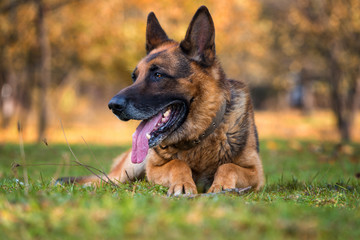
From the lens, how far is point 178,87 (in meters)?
4.36

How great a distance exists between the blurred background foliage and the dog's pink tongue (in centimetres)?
475

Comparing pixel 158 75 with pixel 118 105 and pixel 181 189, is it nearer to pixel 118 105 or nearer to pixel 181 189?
pixel 118 105

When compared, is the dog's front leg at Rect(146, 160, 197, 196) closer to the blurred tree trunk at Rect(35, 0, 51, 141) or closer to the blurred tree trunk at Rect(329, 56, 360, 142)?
the blurred tree trunk at Rect(35, 0, 51, 141)

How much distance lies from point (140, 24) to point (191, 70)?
1559 centimetres

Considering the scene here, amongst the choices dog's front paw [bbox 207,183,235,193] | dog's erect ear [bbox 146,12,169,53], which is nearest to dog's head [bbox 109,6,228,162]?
dog's erect ear [bbox 146,12,169,53]

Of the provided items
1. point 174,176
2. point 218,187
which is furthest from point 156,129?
point 218,187

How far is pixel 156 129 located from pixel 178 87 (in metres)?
0.54

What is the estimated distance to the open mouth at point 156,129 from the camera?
13.8 feet

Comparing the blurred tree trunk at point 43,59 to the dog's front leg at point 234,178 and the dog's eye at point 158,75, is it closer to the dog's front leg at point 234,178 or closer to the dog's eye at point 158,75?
the dog's eye at point 158,75

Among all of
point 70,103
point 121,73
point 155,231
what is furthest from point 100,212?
point 70,103

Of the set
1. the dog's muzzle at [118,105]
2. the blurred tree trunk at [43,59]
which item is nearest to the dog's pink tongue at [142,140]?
the dog's muzzle at [118,105]

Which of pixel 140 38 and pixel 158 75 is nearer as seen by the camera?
pixel 158 75

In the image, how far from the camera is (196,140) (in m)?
4.45

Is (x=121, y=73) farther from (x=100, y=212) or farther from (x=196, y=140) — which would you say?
(x=100, y=212)
